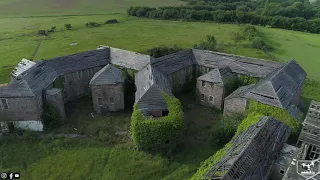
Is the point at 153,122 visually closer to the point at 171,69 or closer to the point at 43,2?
the point at 171,69

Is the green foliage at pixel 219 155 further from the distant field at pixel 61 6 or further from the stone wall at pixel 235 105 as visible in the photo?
the distant field at pixel 61 6

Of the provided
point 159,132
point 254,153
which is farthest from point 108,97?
point 254,153

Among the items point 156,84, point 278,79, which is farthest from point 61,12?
point 278,79

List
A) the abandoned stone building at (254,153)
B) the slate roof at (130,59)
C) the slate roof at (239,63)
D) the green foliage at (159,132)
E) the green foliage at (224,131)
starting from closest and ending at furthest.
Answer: the abandoned stone building at (254,153), the green foliage at (159,132), the green foliage at (224,131), the slate roof at (239,63), the slate roof at (130,59)


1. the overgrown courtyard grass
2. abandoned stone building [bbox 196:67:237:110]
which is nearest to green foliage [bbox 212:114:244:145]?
the overgrown courtyard grass

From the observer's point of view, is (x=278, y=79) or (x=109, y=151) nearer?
(x=109, y=151)

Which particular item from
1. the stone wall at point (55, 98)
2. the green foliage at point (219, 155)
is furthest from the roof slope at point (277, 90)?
the stone wall at point (55, 98)

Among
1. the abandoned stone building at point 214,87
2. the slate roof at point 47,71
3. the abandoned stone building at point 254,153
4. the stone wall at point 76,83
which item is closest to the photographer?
the abandoned stone building at point 254,153
